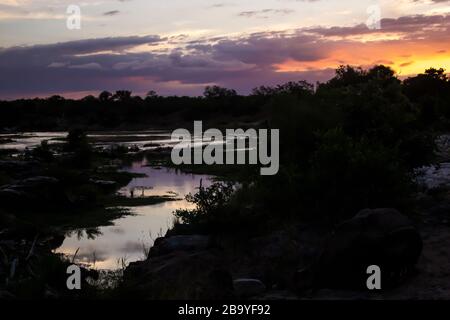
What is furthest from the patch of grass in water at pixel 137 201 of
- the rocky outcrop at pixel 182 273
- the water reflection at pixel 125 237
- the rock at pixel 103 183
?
the rocky outcrop at pixel 182 273

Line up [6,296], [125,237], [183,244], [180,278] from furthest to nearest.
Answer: [125,237] < [183,244] < [180,278] < [6,296]

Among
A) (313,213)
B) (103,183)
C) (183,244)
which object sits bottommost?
(103,183)

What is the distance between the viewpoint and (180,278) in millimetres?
10797

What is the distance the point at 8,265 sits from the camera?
41.4ft

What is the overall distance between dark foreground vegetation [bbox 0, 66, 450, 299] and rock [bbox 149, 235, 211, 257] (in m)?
0.02

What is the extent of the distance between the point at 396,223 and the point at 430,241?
2.41 metres

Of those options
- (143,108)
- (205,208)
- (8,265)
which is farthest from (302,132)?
(143,108)

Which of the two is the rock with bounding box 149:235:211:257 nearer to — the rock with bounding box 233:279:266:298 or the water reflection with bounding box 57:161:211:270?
the water reflection with bounding box 57:161:211:270

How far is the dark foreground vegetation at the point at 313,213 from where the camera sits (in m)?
9.80

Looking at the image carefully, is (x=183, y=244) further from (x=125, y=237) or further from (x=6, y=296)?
(x=125, y=237)

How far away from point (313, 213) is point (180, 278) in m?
4.03

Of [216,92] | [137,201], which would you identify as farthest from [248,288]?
[216,92]

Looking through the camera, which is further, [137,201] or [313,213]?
[137,201]

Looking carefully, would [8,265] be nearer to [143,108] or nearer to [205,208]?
[205,208]
